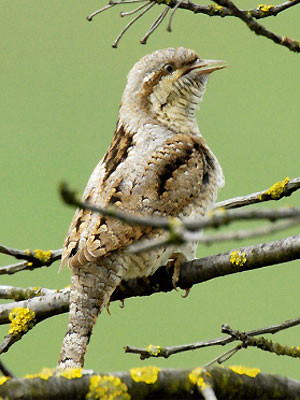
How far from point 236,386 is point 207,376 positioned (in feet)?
0.43

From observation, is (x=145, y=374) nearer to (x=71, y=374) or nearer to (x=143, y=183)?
(x=71, y=374)

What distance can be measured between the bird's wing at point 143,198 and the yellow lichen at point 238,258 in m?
0.47

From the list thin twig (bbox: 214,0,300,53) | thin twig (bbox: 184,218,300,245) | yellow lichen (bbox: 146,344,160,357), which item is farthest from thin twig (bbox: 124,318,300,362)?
thin twig (bbox: 184,218,300,245)

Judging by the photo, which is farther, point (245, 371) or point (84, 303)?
point (84, 303)

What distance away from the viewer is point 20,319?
2.94 m

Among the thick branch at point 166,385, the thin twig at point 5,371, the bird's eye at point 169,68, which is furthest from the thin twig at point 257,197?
the thin twig at point 5,371

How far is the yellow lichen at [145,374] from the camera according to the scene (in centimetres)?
181

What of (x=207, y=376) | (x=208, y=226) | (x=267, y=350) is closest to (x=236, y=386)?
(x=207, y=376)

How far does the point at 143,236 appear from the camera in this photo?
302cm

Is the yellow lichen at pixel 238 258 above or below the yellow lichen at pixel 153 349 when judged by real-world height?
above

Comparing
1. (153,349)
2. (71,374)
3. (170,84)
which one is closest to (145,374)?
(71,374)

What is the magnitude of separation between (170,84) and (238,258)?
4.51ft

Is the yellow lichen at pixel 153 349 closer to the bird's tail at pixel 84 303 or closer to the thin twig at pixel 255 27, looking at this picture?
the bird's tail at pixel 84 303

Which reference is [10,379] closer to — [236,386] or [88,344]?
[236,386]
